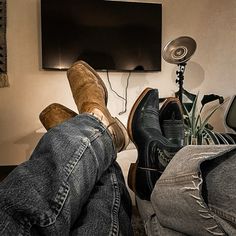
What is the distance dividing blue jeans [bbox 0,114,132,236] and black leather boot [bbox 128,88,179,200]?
0.07 metres

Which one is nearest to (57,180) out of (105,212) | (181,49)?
(105,212)

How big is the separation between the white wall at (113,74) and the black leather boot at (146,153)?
1332mm

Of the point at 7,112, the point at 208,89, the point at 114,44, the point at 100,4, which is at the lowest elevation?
the point at 7,112

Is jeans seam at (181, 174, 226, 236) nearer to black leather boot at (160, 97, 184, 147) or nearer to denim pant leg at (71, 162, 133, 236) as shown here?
denim pant leg at (71, 162, 133, 236)

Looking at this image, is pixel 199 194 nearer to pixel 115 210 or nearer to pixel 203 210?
pixel 203 210

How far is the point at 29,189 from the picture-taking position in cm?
34

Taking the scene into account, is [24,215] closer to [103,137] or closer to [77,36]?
[103,137]

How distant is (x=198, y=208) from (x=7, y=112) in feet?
6.62

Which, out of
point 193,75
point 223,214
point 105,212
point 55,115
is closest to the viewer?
point 223,214

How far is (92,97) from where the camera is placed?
940 millimetres

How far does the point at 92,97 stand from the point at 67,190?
23.1 inches

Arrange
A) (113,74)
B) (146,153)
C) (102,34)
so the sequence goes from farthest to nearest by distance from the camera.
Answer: (113,74) < (102,34) < (146,153)

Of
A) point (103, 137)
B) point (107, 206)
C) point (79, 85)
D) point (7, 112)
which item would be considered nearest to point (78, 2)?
point (7, 112)

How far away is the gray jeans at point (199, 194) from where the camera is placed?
319mm
